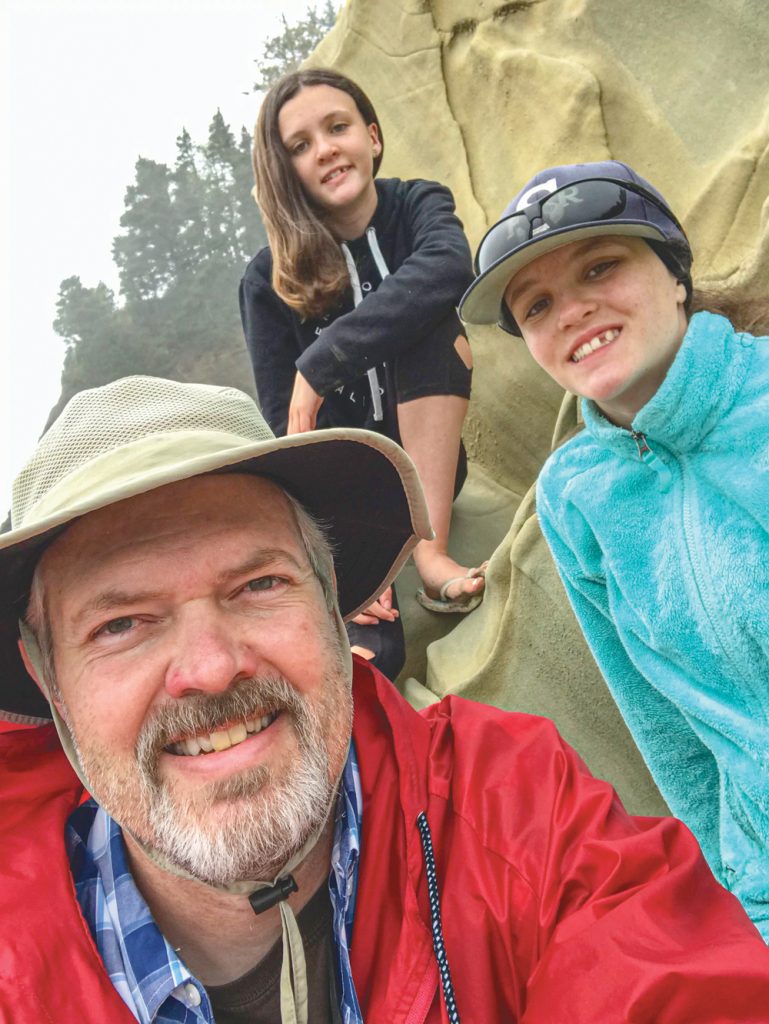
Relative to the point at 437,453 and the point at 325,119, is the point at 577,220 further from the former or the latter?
the point at 325,119

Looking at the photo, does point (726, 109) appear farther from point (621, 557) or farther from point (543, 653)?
point (621, 557)

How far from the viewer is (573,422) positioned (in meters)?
2.69

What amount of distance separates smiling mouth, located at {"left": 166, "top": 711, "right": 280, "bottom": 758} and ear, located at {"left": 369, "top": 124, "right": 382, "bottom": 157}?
2.43 metres

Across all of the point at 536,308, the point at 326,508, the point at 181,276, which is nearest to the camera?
the point at 326,508

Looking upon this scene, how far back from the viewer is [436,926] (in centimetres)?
113

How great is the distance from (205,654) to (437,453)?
5.90 ft

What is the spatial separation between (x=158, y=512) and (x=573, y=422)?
1.73 metres

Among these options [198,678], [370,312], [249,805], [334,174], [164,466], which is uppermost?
[334,174]

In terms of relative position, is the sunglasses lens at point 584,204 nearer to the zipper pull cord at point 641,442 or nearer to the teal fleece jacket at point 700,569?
the teal fleece jacket at point 700,569

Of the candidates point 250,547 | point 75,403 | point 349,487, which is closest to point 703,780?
point 349,487

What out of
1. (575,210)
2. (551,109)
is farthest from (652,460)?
(551,109)

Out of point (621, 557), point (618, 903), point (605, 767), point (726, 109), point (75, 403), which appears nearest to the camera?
point (618, 903)

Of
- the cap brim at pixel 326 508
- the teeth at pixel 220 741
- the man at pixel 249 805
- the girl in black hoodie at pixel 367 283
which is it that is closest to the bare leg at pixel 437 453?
the girl in black hoodie at pixel 367 283

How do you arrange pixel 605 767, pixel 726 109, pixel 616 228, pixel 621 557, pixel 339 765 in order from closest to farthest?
pixel 339 765, pixel 616 228, pixel 621 557, pixel 605 767, pixel 726 109
